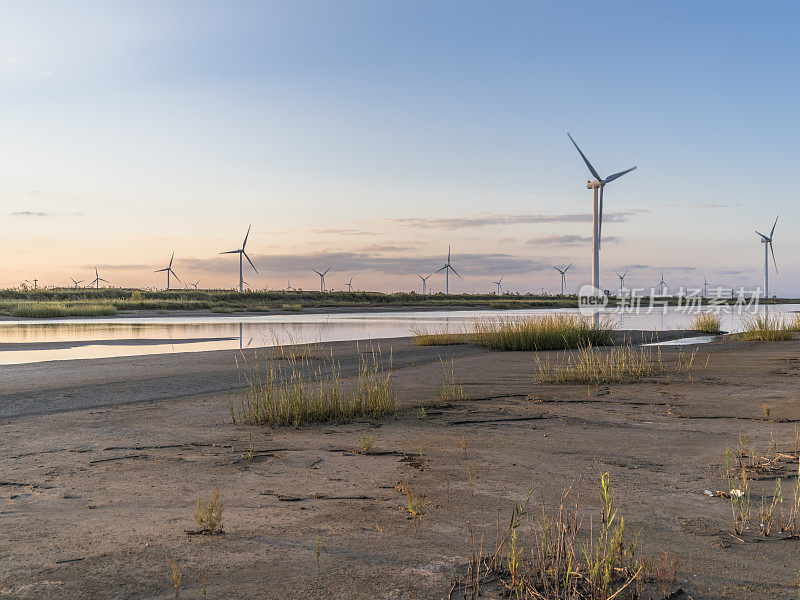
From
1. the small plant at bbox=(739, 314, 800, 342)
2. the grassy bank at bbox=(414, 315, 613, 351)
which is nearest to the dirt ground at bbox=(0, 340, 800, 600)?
the grassy bank at bbox=(414, 315, 613, 351)

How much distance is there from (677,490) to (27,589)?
18.0ft

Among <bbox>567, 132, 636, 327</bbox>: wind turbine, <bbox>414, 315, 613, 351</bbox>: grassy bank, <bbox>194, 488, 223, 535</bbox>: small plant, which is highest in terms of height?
<bbox>567, 132, 636, 327</bbox>: wind turbine

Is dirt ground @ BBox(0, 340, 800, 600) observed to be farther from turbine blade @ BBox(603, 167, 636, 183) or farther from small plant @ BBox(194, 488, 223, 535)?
turbine blade @ BBox(603, 167, 636, 183)

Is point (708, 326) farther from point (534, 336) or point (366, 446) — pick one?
point (366, 446)

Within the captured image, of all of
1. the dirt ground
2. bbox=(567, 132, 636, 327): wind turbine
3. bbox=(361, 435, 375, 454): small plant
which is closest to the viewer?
the dirt ground

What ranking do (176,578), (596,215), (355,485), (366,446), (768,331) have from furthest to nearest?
(596,215) < (768,331) < (366,446) < (355,485) < (176,578)

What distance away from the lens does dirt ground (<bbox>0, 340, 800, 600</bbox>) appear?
444 cm

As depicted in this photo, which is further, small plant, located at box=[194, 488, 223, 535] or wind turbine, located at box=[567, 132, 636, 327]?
wind turbine, located at box=[567, 132, 636, 327]

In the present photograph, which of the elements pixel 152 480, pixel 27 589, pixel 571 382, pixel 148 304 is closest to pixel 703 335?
pixel 571 382

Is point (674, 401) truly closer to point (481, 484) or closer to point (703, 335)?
point (481, 484)

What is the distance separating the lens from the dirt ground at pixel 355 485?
444cm

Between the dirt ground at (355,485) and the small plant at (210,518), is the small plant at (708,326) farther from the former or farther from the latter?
the small plant at (210,518)

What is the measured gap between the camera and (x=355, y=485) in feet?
21.4

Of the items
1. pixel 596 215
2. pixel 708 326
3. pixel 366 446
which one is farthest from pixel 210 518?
pixel 708 326
